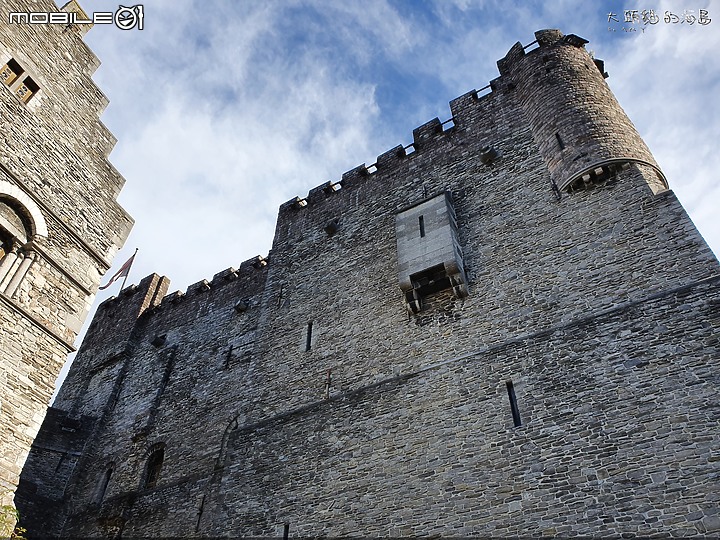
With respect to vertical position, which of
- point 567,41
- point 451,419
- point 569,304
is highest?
point 567,41

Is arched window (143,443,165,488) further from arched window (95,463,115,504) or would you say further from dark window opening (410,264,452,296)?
dark window opening (410,264,452,296)

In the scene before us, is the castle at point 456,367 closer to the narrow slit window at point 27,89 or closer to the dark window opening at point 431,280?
the dark window opening at point 431,280

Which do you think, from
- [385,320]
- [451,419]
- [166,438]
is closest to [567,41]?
[385,320]

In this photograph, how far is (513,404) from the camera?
8.47m

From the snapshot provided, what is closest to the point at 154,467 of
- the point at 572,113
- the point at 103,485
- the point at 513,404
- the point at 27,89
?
the point at 103,485

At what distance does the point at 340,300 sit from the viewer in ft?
39.8

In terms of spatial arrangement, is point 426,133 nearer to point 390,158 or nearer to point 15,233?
point 390,158

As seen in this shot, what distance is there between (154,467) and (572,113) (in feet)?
39.7

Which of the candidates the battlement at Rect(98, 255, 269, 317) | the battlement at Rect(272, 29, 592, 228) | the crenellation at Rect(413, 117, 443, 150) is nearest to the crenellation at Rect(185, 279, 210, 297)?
the battlement at Rect(98, 255, 269, 317)

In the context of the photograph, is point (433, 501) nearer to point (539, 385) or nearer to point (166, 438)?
point (539, 385)

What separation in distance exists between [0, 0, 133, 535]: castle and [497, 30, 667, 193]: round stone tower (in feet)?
26.0

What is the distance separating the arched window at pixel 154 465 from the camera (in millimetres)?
13383

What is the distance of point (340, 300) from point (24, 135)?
6386 millimetres

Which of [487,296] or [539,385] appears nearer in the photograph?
[539,385]
